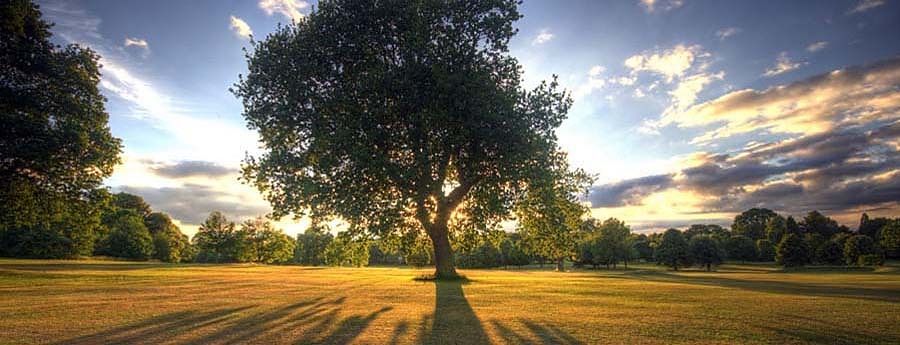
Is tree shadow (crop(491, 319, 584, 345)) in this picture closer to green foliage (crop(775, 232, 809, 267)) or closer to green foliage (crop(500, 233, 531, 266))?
green foliage (crop(500, 233, 531, 266))

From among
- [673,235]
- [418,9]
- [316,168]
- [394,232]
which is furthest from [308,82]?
[673,235]

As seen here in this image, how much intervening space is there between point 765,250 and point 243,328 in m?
135

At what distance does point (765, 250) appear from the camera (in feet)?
372

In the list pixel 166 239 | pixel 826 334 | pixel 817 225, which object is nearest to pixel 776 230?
pixel 817 225

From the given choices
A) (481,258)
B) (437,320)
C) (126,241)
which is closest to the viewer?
(437,320)

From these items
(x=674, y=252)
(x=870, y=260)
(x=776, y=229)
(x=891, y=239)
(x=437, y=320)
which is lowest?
(x=870, y=260)

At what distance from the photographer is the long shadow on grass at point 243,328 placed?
31.9ft

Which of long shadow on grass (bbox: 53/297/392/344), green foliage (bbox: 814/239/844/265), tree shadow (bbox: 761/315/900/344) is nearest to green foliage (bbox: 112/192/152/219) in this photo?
long shadow on grass (bbox: 53/297/392/344)

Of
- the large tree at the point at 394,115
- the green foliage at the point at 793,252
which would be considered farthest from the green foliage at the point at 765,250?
the large tree at the point at 394,115

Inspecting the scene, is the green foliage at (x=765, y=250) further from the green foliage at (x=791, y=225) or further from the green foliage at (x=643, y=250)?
the green foliage at (x=643, y=250)

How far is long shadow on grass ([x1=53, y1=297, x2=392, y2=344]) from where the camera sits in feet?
31.9

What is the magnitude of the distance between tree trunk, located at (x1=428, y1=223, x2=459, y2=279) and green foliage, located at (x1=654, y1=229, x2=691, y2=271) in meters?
67.5

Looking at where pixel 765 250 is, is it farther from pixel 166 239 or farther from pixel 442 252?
pixel 166 239

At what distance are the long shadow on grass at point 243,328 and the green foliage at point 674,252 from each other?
8382cm
